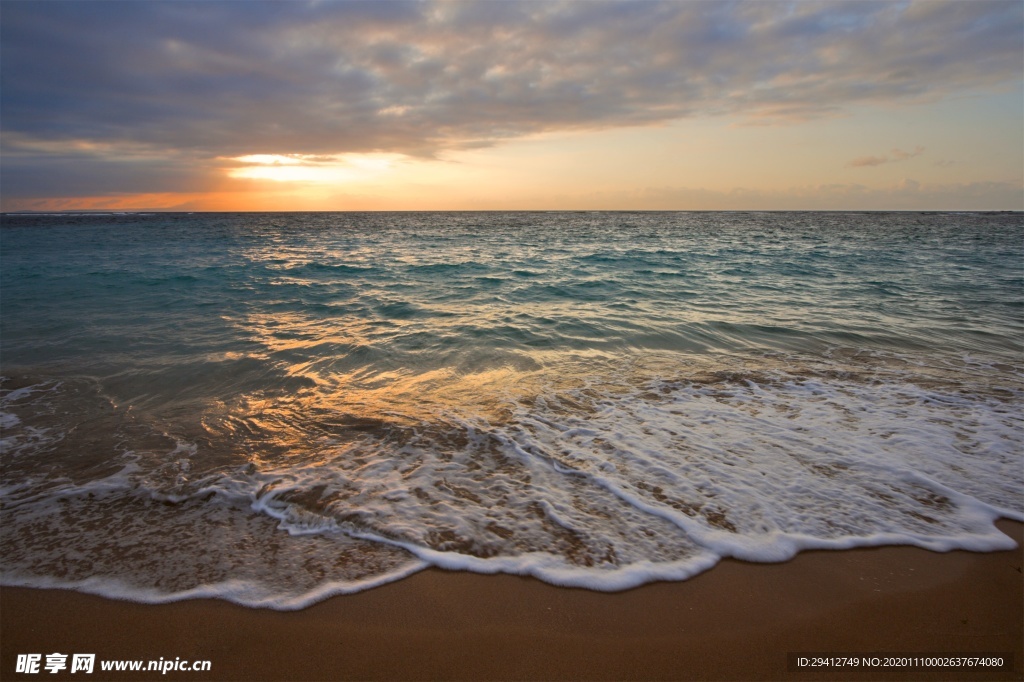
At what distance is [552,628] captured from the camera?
270 centimetres

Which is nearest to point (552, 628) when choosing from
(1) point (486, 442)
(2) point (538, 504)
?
(2) point (538, 504)

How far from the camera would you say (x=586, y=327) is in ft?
33.4

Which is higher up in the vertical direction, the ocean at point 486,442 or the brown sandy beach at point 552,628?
the ocean at point 486,442

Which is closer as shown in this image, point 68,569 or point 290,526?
point 68,569

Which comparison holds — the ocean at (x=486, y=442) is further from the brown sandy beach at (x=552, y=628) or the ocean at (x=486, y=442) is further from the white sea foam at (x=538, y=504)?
the brown sandy beach at (x=552, y=628)

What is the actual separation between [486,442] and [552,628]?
7.74ft

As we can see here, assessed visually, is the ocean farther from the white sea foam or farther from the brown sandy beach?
the brown sandy beach

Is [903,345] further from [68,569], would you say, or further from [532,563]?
[68,569]

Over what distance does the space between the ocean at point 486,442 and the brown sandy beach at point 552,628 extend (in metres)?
0.16

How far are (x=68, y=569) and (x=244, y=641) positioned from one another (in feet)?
5.25

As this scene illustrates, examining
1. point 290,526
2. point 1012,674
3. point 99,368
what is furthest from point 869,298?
point 99,368

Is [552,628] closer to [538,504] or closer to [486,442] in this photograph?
[538,504]

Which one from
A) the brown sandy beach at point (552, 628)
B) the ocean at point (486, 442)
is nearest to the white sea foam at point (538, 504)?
the ocean at point (486, 442)

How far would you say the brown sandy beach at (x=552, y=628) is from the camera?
98.3 inches
